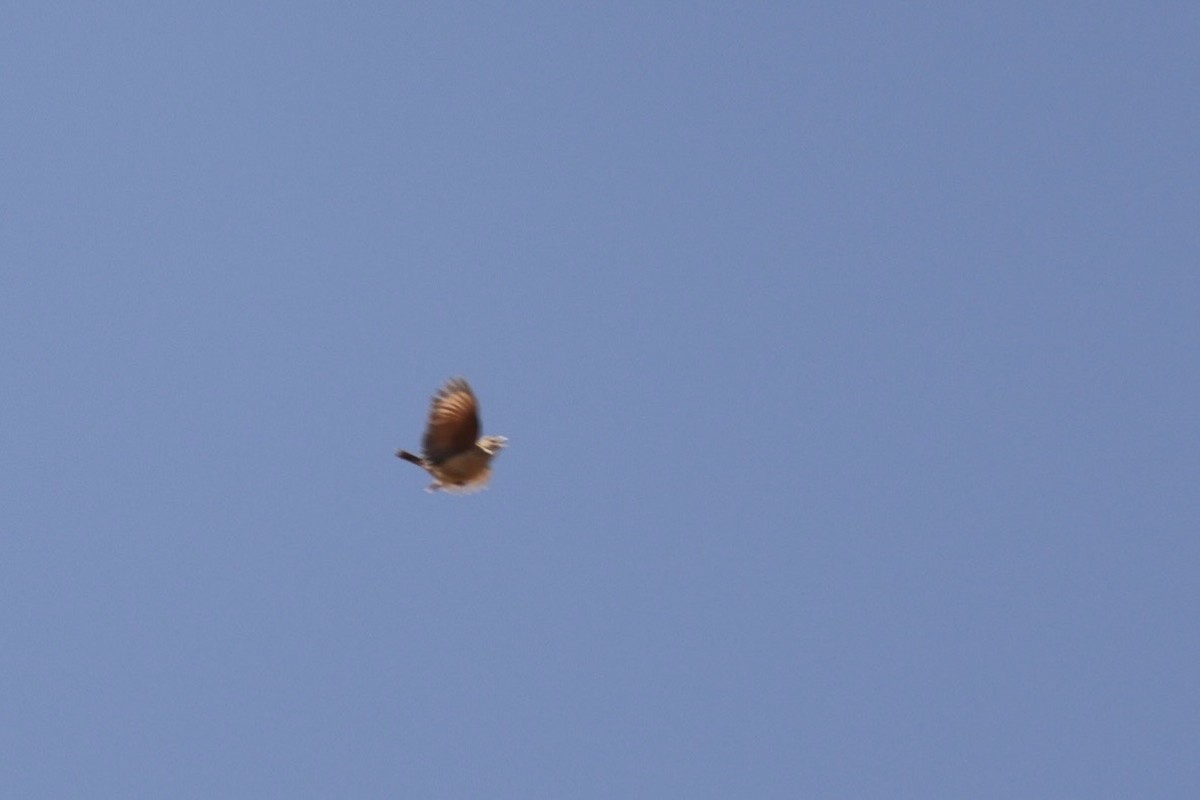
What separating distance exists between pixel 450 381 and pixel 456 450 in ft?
3.61

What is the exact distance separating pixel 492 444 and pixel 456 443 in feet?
2.21

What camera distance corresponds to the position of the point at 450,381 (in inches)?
1565

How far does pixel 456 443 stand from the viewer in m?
40.0

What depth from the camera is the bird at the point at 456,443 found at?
39.8 m

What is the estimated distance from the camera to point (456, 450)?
40.0m

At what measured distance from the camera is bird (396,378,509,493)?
3978 centimetres

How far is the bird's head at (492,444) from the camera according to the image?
40188 mm

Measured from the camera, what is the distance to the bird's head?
1582 inches

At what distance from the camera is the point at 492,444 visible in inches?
1590
